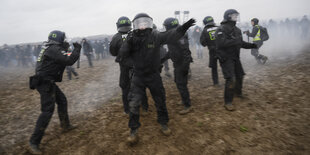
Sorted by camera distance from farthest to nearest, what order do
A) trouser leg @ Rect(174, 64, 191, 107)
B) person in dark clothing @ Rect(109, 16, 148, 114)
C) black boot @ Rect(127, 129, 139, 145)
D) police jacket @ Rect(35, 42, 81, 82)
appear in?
trouser leg @ Rect(174, 64, 191, 107) < person in dark clothing @ Rect(109, 16, 148, 114) < police jacket @ Rect(35, 42, 81, 82) < black boot @ Rect(127, 129, 139, 145)

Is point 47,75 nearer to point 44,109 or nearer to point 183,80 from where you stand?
point 44,109

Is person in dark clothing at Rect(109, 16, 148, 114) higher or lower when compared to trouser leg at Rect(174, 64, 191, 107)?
higher

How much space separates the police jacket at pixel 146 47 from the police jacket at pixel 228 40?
175 cm

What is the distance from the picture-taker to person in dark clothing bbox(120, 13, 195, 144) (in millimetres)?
3156

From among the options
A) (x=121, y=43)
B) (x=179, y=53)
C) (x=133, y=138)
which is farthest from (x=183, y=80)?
(x=133, y=138)

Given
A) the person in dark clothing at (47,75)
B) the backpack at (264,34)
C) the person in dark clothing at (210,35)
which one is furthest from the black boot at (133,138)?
the backpack at (264,34)

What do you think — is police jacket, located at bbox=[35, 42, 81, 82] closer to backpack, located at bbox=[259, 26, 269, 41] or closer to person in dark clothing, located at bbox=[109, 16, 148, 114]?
person in dark clothing, located at bbox=[109, 16, 148, 114]

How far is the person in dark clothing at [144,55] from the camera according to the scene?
124 inches

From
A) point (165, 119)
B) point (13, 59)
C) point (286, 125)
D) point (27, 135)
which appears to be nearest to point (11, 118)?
point (27, 135)

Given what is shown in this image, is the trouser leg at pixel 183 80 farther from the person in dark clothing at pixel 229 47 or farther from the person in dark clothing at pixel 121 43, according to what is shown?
the person in dark clothing at pixel 121 43

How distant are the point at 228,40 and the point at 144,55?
2.29 metres

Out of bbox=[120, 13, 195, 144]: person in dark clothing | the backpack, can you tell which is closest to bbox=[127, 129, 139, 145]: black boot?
bbox=[120, 13, 195, 144]: person in dark clothing

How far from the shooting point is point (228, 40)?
171 inches

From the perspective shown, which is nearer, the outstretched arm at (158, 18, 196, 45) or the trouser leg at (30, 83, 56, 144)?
the outstretched arm at (158, 18, 196, 45)
